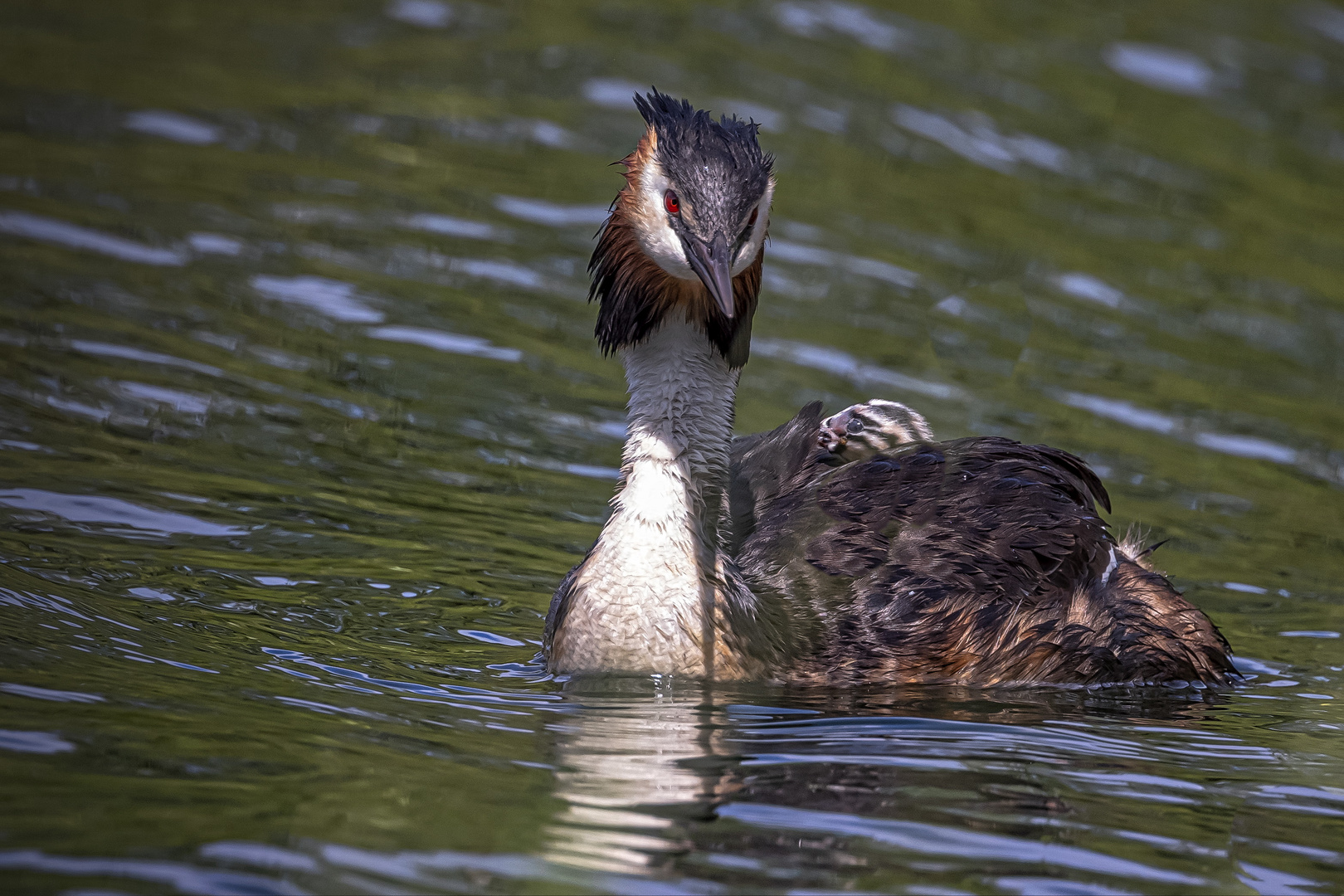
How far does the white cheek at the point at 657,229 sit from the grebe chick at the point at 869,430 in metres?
1.81

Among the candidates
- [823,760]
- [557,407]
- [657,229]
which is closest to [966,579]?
[823,760]

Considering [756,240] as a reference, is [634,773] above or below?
below

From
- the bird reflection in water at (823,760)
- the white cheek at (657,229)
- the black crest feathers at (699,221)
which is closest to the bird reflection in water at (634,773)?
the bird reflection in water at (823,760)

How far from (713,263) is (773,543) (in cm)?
163

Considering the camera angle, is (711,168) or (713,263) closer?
(713,263)

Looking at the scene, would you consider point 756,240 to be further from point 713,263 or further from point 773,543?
point 773,543

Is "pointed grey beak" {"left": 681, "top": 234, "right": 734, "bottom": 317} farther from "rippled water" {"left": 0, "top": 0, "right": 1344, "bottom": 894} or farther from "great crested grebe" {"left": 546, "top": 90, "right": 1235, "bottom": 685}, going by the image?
"rippled water" {"left": 0, "top": 0, "right": 1344, "bottom": 894}

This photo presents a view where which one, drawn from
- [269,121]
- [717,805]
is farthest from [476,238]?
[717,805]

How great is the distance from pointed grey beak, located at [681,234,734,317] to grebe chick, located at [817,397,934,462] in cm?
194

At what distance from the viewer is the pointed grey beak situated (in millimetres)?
6422

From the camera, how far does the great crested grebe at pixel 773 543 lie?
694cm

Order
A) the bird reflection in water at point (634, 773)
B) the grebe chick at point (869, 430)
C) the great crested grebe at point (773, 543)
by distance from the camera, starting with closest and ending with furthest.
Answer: the bird reflection in water at point (634, 773) → the great crested grebe at point (773, 543) → the grebe chick at point (869, 430)

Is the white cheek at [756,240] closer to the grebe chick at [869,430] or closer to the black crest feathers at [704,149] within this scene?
the black crest feathers at [704,149]

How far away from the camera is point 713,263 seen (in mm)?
6520
